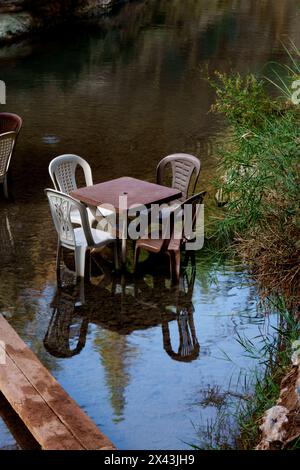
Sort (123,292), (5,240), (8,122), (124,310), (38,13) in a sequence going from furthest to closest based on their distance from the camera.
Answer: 1. (38,13)
2. (8,122)
3. (5,240)
4. (123,292)
5. (124,310)

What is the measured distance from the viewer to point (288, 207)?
610 cm

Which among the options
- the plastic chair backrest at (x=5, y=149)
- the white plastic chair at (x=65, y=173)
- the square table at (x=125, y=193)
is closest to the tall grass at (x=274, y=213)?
the square table at (x=125, y=193)

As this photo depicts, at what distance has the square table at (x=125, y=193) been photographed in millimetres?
7559

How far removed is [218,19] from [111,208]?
21.6m

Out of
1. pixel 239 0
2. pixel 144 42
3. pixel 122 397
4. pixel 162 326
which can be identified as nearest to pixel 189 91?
pixel 144 42

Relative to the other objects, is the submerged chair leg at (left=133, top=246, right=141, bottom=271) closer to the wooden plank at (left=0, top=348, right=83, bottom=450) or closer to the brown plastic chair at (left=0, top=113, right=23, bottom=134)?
the wooden plank at (left=0, top=348, right=83, bottom=450)

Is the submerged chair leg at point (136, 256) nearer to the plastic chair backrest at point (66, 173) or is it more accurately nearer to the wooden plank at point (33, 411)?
the plastic chair backrest at point (66, 173)

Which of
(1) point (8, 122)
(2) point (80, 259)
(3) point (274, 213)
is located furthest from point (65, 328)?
(1) point (8, 122)

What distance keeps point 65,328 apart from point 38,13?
18.4 m

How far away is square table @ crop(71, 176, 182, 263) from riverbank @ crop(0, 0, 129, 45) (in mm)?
13857

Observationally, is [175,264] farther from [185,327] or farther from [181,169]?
[181,169]

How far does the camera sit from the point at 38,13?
915 inches

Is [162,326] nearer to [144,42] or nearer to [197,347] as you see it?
[197,347]

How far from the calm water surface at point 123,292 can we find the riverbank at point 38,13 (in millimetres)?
3430
